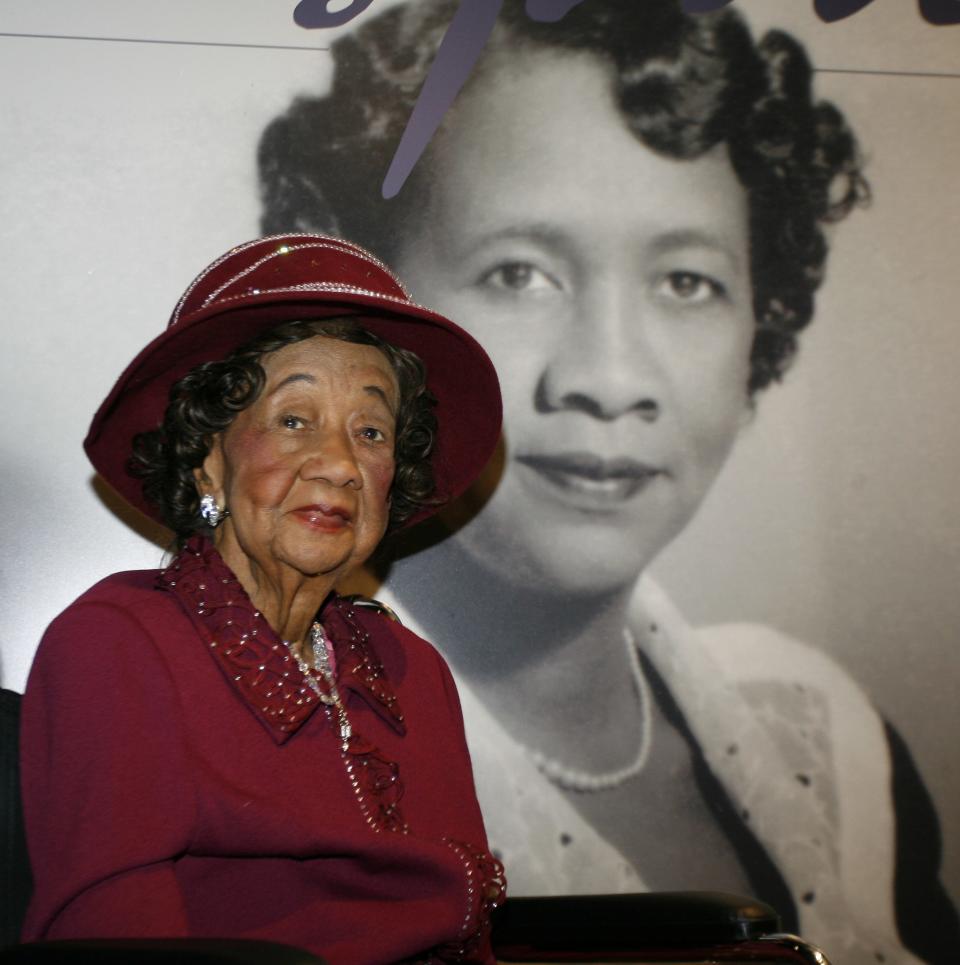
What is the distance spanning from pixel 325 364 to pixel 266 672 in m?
0.40

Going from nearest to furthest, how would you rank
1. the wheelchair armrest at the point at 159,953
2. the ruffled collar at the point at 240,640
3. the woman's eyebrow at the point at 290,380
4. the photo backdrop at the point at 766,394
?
1. the wheelchair armrest at the point at 159,953
2. the ruffled collar at the point at 240,640
3. the woman's eyebrow at the point at 290,380
4. the photo backdrop at the point at 766,394

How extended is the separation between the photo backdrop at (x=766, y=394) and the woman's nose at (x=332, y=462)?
680 mm

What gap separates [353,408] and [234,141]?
0.79 meters

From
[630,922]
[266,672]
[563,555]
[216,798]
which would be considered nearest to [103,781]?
[216,798]

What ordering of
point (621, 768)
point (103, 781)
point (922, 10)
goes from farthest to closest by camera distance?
point (922, 10) → point (621, 768) → point (103, 781)

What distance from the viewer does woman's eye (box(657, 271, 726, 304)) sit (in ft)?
6.96

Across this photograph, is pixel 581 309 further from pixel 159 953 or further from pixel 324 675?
pixel 159 953

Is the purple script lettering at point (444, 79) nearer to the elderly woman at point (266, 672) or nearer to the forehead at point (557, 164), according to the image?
the forehead at point (557, 164)

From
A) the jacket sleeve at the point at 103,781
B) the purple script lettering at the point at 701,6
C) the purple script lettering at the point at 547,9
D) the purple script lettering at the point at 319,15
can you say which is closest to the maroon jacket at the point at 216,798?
the jacket sleeve at the point at 103,781

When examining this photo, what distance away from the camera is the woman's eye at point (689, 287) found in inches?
83.5

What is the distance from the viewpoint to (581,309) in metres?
2.09

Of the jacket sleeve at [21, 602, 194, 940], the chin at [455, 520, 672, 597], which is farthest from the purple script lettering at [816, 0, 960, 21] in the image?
the jacket sleeve at [21, 602, 194, 940]

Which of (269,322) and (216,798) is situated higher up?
(269,322)

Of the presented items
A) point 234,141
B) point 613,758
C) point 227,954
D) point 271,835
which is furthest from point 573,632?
point 227,954
